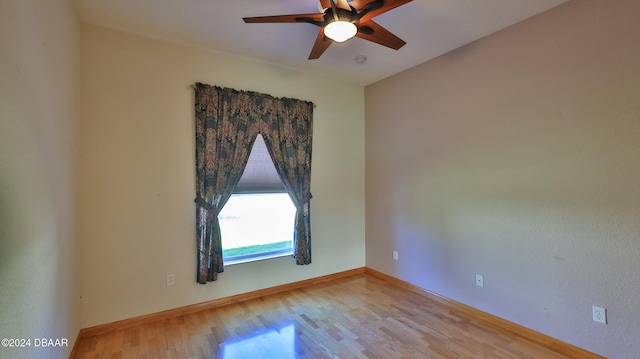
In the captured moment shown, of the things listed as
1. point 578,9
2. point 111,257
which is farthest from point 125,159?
point 578,9

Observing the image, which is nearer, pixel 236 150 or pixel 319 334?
pixel 319 334

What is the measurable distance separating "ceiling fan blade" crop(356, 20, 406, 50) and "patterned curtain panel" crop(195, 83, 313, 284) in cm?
148

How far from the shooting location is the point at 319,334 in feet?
8.04

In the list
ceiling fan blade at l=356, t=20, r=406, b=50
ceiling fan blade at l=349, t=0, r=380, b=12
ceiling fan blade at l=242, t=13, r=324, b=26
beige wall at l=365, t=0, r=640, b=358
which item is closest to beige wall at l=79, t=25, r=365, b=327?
ceiling fan blade at l=242, t=13, r=324, b=26

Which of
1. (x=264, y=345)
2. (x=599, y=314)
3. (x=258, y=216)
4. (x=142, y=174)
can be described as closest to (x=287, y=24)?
(x=142, y=174)

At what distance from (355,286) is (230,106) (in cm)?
264

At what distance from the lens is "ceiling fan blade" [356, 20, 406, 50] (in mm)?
1943

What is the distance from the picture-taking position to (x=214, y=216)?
113 inches

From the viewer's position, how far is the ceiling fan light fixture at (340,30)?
1798mm

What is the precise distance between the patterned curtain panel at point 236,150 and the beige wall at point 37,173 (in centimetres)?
99

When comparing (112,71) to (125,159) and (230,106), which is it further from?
(230,106)

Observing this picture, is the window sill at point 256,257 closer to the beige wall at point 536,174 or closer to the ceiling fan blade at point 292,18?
the beige wall at point 536,174

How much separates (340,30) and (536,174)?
6.64 ft

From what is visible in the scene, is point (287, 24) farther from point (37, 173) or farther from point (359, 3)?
point (37, 173)
